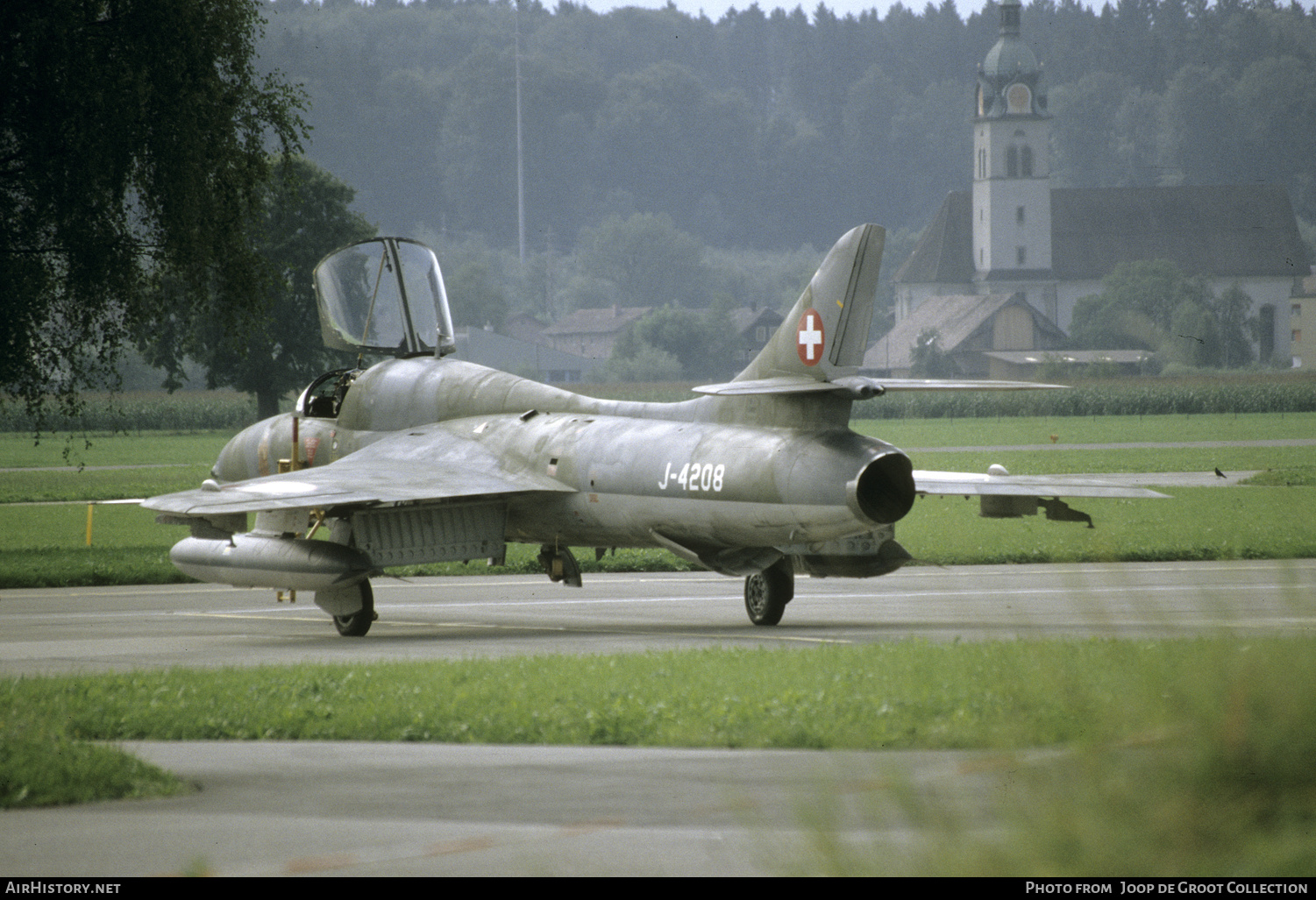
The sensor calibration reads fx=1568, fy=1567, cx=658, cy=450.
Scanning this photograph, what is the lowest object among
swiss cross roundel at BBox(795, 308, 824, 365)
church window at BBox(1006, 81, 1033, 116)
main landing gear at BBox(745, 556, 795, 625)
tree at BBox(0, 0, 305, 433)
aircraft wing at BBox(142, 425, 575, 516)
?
main landing gear at BBox(745, 556, 795, 625)

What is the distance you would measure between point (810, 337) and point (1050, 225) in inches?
5928

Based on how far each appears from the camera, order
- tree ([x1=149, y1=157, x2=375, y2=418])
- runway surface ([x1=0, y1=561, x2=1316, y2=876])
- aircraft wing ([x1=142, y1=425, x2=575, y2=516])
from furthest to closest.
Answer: tree ([x1=149, y1=157, x2=375, y2=418]), aircraft wing ([x1=142, y1=425, x2=575, y2=516]), runway surface ([x1=0, y1=561, x2=1316, y2=876])

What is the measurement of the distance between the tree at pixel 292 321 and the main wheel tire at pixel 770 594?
41.6 metres

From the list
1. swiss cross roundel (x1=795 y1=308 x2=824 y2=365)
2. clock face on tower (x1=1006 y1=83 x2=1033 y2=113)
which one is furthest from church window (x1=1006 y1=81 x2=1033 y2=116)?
swiss cross roundel (x1=795 y1=308 x2=824 y2=365)

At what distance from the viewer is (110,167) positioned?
23859 mm

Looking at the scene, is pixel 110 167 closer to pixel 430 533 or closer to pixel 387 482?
pixel 387 482

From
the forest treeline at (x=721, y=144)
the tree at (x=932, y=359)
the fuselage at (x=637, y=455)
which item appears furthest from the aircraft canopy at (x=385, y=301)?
the forest treeline at (x=721, y=144)

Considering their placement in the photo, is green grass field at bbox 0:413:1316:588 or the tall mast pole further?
the tall mast pole

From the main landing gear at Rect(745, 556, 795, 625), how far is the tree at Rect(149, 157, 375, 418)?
41596 millimetres

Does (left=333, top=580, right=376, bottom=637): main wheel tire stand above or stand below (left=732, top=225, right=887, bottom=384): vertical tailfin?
below

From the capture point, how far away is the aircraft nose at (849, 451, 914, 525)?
14.1 m

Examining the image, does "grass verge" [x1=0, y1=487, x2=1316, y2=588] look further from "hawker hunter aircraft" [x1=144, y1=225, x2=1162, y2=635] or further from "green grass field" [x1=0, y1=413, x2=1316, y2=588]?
"hawker hunter aircraft" [x1=144, y1=225, x2=1162, y2=635]

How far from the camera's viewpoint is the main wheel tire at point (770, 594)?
1612 cm

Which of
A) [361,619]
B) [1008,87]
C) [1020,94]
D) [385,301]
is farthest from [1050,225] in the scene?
[361,619]
